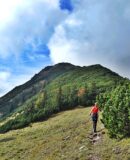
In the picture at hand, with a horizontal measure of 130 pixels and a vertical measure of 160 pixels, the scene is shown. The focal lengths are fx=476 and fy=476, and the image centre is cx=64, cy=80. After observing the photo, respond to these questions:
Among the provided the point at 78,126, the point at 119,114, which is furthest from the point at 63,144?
the point at 78,126

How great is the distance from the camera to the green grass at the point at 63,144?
4650 cm

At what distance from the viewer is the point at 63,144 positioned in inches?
2087

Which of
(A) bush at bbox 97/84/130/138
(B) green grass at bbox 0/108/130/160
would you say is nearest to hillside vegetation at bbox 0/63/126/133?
(B) green grass at bbox 0/108/130/160

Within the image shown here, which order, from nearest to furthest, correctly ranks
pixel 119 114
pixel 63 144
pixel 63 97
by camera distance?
pixel 119 114 < pixel 63 144 < pixel 63 97

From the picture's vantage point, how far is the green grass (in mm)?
46500

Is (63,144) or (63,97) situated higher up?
(63,97)

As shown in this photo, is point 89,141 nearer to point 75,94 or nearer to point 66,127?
point 66,127

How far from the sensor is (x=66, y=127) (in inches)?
2484

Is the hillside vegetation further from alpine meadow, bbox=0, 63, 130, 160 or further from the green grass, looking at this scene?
the green grass

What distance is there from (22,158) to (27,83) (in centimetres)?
12796

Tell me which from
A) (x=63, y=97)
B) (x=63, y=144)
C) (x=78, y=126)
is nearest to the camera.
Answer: (x=63, y=144)

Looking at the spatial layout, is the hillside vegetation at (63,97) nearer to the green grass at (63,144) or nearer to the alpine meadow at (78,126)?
the alpine meadow at (78,126)

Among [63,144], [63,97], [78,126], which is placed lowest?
[63,144]

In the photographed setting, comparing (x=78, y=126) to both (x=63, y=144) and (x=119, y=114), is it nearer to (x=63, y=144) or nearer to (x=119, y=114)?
(x=63, y=144)
